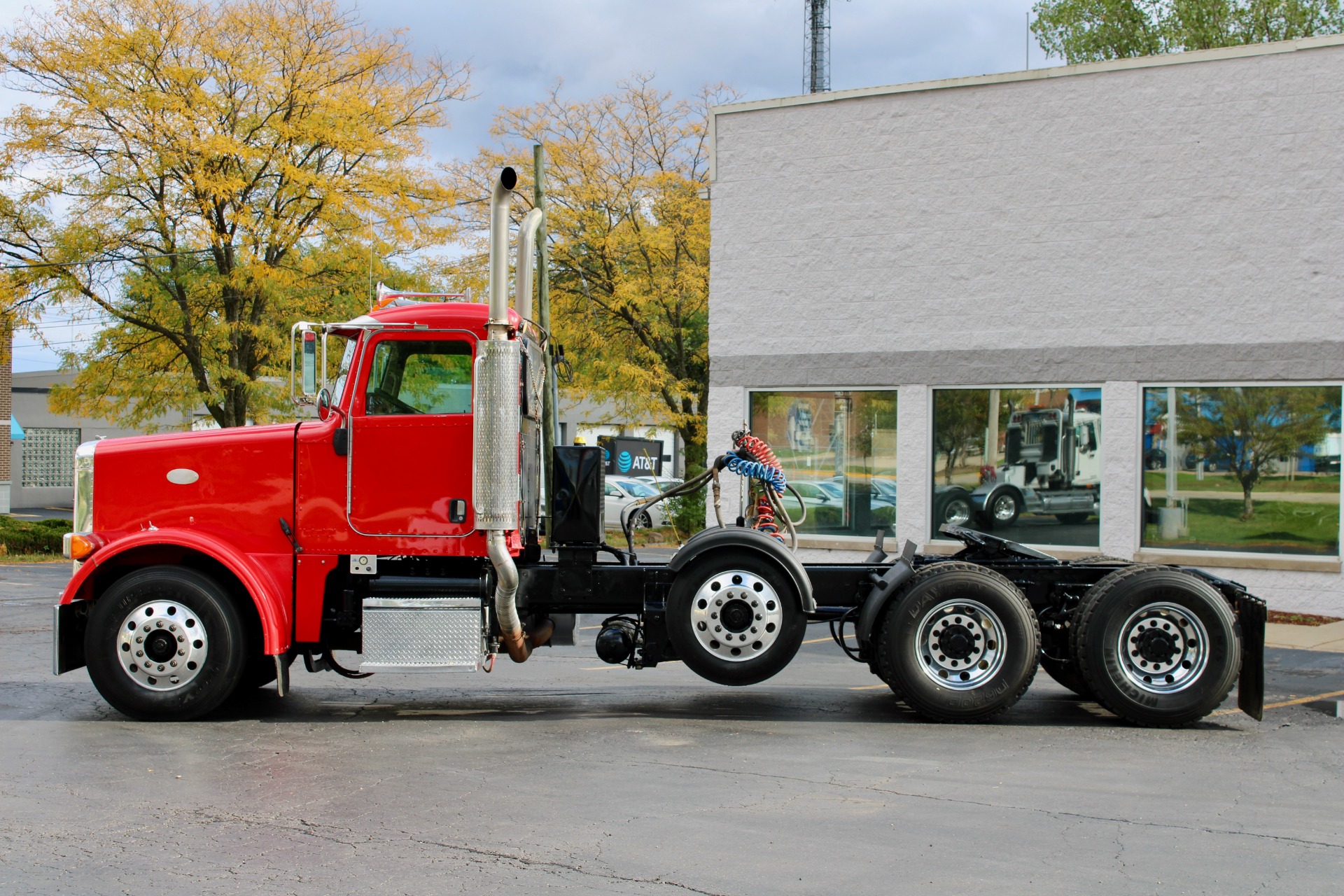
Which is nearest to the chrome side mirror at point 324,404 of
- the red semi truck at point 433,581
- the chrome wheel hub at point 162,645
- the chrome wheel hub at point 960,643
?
the red semi truck at point 433,581

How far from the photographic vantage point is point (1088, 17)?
3959cm

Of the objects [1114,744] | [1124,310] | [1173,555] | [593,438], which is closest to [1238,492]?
[1173,555]

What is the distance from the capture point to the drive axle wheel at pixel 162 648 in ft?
25.5

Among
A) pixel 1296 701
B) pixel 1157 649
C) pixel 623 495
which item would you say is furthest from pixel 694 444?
pixel 1157 649

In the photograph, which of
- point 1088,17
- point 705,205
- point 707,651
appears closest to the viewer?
point 707,651

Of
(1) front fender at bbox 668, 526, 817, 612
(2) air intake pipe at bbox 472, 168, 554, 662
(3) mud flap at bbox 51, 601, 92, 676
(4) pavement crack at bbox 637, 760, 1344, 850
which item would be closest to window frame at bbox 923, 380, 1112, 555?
(1) front fender at bbox 668, 526, 817, 612

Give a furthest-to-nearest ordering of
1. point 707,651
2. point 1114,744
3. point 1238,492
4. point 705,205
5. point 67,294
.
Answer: point 705,205, point 67,294, point 1238,492, point 707,651, point 1114,744

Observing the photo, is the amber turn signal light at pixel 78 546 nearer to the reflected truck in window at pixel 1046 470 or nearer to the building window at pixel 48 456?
the reflected truck in window at pixel 1046 470

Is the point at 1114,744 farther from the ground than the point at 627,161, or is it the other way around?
the point at 627,161

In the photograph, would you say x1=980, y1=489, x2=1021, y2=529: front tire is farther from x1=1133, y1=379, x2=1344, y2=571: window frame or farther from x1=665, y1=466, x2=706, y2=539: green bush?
x1=665, y1=466, x2=706, y2=539: green bush

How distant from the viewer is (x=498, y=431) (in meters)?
7.65

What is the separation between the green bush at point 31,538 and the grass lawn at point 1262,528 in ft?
65.4

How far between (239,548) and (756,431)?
34.5ft

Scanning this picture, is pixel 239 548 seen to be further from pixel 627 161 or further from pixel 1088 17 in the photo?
pixel 1088 17
